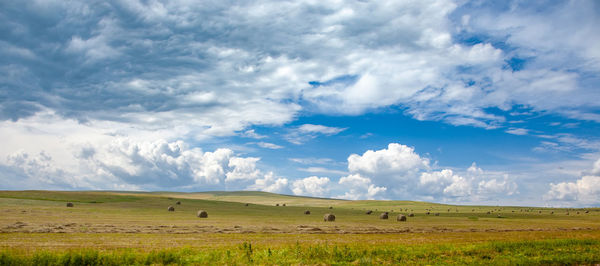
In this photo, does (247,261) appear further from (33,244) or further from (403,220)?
(403,220)

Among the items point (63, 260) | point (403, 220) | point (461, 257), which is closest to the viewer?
point (63, 260)

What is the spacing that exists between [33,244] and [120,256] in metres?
10.0

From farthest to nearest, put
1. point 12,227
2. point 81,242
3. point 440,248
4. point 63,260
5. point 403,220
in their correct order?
point 403,220 → point 12,227 → point 81,242 → point 440,248 → point 63,260

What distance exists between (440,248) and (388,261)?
5.42 m

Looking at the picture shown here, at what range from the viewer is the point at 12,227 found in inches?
1332

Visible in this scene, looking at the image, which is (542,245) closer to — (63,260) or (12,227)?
(63,260)

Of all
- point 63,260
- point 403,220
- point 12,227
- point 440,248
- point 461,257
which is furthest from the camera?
point 403,220

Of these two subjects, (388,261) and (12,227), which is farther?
(12,227)

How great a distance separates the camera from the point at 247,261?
16.8 meters

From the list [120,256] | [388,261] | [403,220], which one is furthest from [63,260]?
[403,220]

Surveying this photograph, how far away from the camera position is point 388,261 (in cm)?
1733

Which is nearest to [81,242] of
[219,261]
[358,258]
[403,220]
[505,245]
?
[219,261]

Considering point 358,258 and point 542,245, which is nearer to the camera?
point 358,258

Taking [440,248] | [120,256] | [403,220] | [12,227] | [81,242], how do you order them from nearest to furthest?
[120,256] → [440,248] → [81,242] → [12,227] → [403,220]
